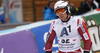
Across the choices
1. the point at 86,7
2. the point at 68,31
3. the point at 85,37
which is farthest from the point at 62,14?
the point at 86,7

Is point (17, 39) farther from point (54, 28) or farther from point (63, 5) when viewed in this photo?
point (63, 5)

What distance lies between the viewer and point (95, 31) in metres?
7.69

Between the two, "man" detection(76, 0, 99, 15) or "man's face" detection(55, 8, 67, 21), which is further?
"man" detection(76, 0, 99, 15)

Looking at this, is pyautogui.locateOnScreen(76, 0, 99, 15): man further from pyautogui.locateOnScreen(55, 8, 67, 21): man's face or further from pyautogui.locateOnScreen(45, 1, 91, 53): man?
pyautogui.locateOnScreen(55, 8, 67, 21): man's face

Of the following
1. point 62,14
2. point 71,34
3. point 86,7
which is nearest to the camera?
point 62,14

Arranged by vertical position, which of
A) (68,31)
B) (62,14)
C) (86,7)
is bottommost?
(86,7)

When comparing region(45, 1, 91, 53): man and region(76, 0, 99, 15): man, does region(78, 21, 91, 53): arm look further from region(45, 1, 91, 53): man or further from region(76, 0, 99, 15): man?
region(76, 0, 99, 15): man

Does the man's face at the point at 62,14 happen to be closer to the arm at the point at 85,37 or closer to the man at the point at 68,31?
the man at the point at 68,31

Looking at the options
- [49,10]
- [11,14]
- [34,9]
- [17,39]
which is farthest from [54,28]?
[34,9]

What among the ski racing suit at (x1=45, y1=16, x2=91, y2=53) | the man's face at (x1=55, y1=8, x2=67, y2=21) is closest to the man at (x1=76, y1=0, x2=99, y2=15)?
the ski racing suit at (x1=45, y1=16, x2=91, y2=53)

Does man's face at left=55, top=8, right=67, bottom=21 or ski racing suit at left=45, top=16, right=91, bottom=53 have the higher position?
man's face at left=55, top=8, right=67, bottom=21

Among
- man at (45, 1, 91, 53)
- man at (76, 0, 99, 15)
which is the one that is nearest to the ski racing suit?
man at (45, 1, 91, 53)

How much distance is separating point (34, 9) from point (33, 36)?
913 cm

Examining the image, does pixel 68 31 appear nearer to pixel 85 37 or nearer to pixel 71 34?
pixel 71 34
